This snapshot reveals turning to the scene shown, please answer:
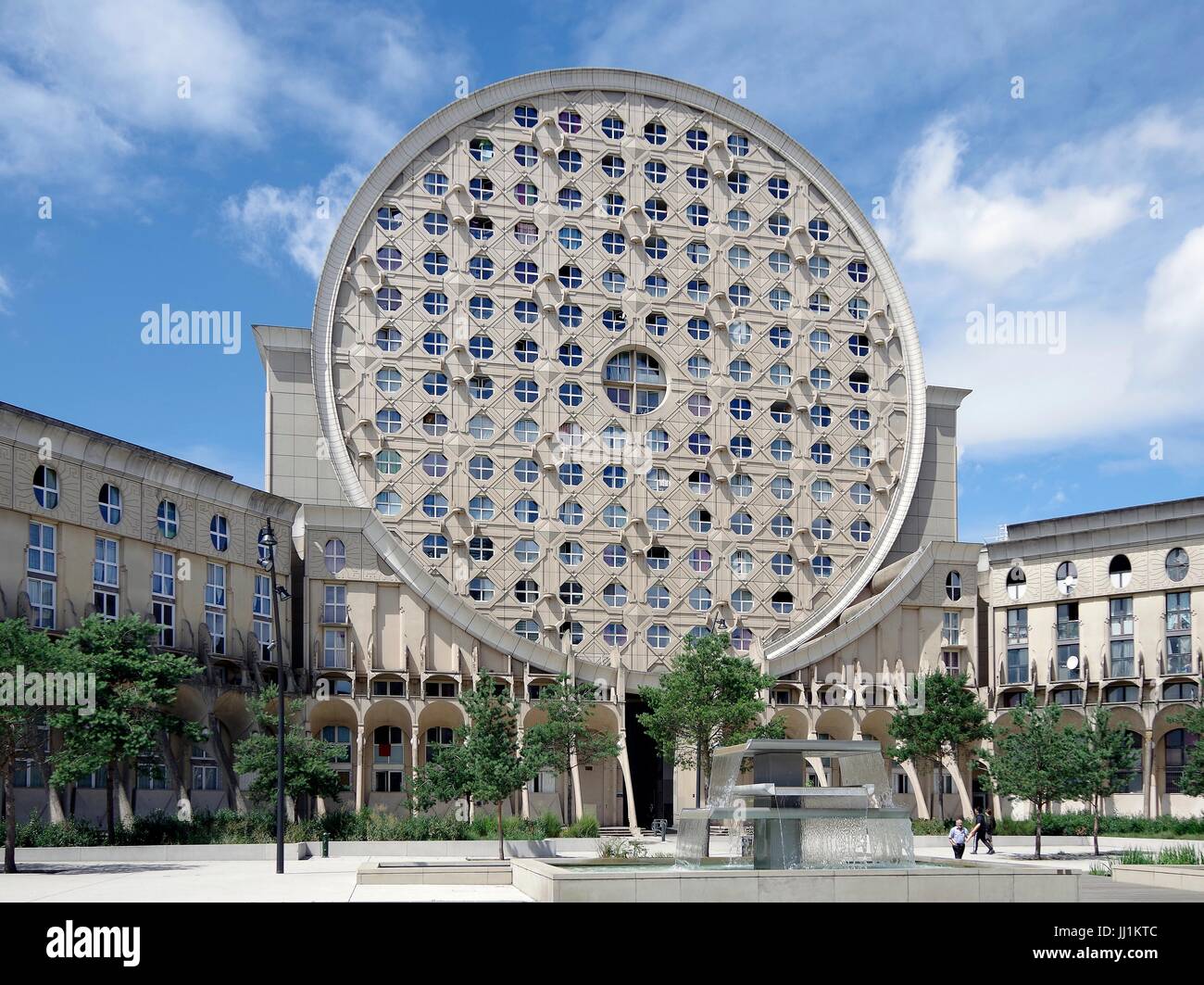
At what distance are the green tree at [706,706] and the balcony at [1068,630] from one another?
17.6m

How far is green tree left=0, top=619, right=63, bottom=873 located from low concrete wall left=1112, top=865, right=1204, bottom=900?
2747cm


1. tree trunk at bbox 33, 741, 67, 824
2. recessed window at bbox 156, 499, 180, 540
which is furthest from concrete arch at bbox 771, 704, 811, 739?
tree trunk at bbox 33, 741, 67, 824

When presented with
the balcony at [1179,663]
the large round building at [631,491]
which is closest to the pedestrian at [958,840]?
the large round building at [631,491]

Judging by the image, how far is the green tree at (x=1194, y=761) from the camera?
52.3 metres

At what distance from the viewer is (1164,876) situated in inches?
1205

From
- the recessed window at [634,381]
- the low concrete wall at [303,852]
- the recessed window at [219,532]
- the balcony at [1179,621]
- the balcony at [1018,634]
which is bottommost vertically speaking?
the low concrete wall at [303,852]

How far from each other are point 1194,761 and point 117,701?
39833 millimetres

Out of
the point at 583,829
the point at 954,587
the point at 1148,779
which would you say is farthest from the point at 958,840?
the point at 954,587

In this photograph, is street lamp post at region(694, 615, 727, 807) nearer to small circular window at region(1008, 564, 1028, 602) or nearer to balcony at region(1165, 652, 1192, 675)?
small circular window at region(1008, 564, 1028, 602)

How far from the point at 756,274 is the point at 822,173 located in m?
6.99

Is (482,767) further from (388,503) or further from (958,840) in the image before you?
(388,503)

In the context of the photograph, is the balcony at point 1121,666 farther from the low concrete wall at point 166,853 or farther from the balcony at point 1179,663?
the low concrete wall at point 166,853

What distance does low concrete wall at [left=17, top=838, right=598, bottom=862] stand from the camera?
1540 inches
